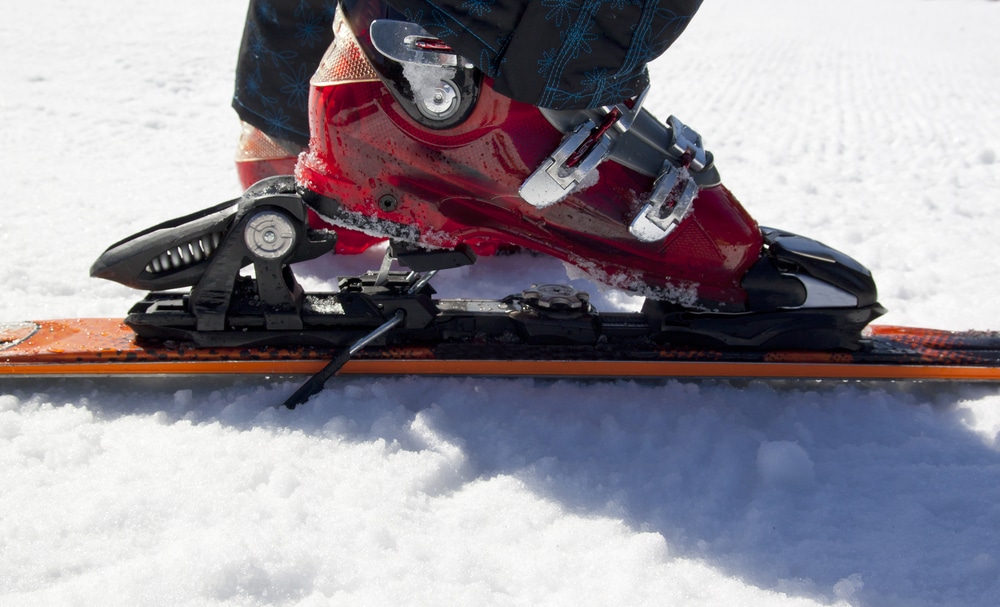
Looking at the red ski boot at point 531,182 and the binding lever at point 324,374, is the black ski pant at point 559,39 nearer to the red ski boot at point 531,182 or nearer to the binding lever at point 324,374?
the red ski boot at point 531,182

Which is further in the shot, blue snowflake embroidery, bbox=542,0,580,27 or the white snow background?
blue snowflake embroidery, bbox=542,0,580,27

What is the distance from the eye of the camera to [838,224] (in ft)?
7.43

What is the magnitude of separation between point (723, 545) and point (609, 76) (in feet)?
2.30

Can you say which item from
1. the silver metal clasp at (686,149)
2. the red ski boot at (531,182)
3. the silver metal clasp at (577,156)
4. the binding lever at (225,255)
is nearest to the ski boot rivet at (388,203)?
the red ski boot at (531,182)

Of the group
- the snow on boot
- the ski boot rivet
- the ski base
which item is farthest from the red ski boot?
the snow on boot

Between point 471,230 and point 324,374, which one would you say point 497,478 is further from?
point 471,230

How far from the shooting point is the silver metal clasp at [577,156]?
4.35 ft

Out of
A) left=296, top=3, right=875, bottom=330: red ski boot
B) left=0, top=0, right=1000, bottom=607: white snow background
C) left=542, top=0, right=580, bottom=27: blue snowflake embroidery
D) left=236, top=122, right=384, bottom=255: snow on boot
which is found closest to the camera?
left=0, top=0, right=1000, bottom=607: white snow background

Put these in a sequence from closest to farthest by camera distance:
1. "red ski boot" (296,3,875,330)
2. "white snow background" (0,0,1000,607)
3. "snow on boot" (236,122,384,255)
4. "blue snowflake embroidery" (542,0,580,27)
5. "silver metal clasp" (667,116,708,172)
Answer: "white snow background" (0,0,1000,607)
"blue snowflake embroidery" (542,0,580,27)
"red ski boot" (296,3,875,330)
"silver metal clasp" (667,116,708,172)
"snow on boot" (236,122,384,255)

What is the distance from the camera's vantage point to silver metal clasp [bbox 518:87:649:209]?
4.35ft

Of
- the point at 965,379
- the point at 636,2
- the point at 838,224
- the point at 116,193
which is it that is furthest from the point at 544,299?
the point at 116,193

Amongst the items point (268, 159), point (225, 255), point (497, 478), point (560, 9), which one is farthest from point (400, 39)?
point (268, 159)

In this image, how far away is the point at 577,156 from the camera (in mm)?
1337

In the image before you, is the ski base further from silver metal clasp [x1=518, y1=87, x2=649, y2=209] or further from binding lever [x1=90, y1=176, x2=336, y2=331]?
silver metal clasp [x1=518, y1=87, x2=649, y2=209]
